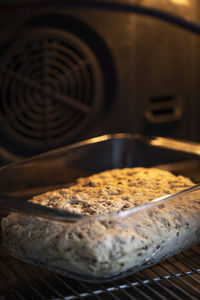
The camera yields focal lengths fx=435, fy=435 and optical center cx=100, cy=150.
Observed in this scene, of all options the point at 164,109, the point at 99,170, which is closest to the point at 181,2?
the point at 164,109

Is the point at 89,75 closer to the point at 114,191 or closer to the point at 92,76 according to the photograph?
the point at 92,76

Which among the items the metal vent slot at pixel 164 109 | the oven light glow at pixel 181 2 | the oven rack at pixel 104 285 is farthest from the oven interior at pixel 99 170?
the oven light glow at pixel 181 2

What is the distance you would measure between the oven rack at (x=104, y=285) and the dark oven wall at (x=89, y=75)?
0.81 ft

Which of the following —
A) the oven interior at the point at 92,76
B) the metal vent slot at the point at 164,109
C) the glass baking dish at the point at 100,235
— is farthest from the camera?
the metal vent slot at the point at 164,109

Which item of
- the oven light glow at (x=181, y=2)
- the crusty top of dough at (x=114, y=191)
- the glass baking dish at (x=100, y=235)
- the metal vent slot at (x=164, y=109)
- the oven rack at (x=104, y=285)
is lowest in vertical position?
the oven rack at (x=104, y=285)

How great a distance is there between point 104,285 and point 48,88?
1.24 ft

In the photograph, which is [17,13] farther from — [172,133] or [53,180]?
[172,133]

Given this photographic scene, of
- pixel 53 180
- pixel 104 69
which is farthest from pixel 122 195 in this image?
pixel 104 69

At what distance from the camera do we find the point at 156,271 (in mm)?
565

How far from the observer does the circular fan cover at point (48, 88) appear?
741 mm

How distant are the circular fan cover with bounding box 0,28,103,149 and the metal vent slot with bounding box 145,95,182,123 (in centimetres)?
12

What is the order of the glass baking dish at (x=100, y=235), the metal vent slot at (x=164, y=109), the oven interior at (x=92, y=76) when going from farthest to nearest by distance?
1. the metal vent slot at (x=164, y=109)
2. the oven interior at (x=92, y=76)
3. the glass baking dish at (x=100, y=235)

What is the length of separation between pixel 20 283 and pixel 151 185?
0.24m

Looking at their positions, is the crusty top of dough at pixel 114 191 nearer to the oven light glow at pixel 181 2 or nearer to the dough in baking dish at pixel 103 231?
the dough in baking dish at pixel 103 231
